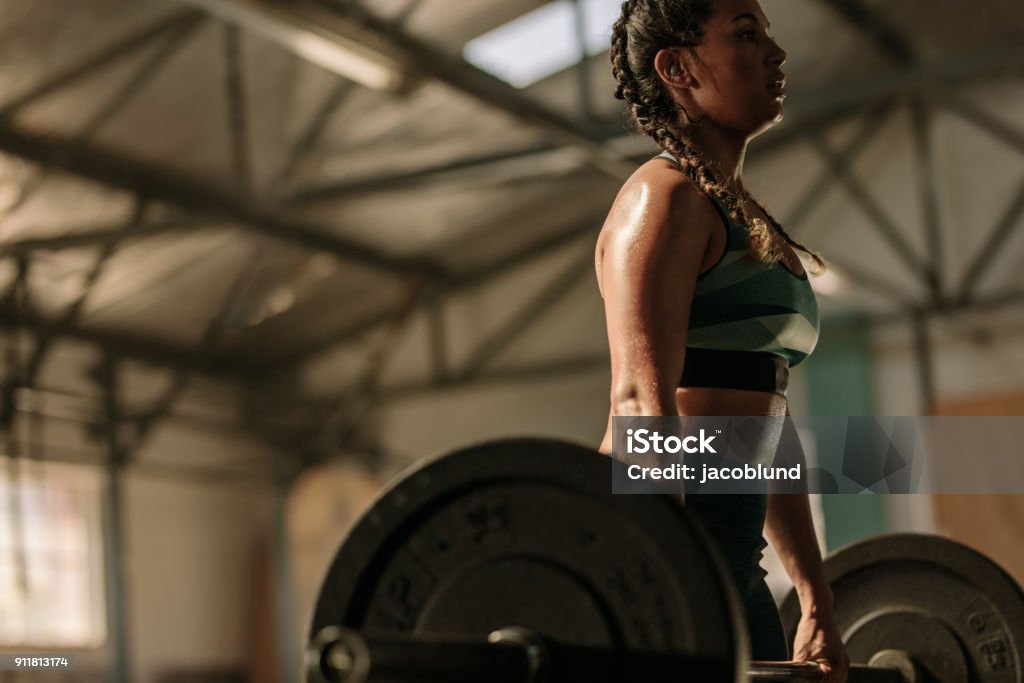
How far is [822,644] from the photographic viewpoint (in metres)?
1.63

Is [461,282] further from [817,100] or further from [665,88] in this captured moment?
[665,88]

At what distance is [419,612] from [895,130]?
8303 mm

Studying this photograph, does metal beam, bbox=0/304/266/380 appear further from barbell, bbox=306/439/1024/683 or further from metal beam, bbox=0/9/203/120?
barbell, bbox=306/439/1024/683

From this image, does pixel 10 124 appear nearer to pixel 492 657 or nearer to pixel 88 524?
pixel 88 524

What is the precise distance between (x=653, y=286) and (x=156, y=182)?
639 cm

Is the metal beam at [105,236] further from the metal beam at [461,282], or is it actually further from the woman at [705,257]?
the woman at [705,257]

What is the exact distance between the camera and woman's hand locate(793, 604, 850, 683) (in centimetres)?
160

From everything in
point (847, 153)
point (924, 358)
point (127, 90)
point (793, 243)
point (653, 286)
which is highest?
point (847, 153)

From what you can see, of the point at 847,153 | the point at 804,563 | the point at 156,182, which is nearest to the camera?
the point at 804,563

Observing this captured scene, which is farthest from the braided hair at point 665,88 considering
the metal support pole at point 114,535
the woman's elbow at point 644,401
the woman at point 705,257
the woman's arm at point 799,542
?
the metal support pole at point 114,535

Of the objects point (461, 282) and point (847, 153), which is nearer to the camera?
point (847, 153)

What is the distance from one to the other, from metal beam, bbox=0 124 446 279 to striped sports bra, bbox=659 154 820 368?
5.22 metres

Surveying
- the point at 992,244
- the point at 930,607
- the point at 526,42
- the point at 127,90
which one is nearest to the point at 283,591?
the point at 127,90

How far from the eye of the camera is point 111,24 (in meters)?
5.80
